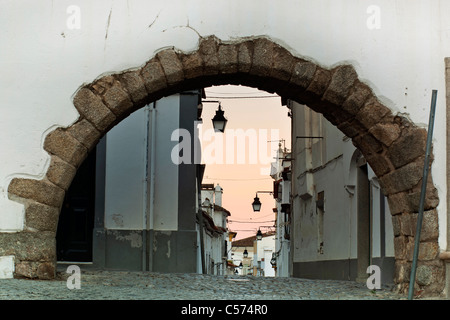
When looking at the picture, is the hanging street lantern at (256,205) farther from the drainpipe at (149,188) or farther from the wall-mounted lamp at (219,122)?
the drainpipe at (149,188)

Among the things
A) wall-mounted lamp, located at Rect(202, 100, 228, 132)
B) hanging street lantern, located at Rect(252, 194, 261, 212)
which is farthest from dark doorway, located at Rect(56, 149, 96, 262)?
hanging street lantern, located at Rect(252, 194, 261, 212)

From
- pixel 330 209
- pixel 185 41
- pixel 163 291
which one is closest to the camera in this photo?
pixel 163 291

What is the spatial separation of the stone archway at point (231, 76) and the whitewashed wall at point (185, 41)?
0.38 feet

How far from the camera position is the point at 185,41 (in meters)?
8.28

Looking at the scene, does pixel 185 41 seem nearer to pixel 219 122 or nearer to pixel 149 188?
pixel 149 188

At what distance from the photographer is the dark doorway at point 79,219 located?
43.9 ft

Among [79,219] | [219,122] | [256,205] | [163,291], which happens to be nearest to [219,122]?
[219,122]

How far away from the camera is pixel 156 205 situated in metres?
13.4

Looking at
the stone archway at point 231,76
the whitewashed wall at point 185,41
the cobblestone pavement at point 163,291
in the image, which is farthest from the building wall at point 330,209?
the whitewashed wall at point 185,41

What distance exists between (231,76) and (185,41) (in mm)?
563

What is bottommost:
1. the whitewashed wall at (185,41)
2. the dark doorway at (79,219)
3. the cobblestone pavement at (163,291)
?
the cobblestone pavement at (163,291)

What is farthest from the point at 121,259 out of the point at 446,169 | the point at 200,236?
the point at 446,169

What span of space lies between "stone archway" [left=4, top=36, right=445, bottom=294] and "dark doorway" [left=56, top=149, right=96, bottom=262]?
5291mm
